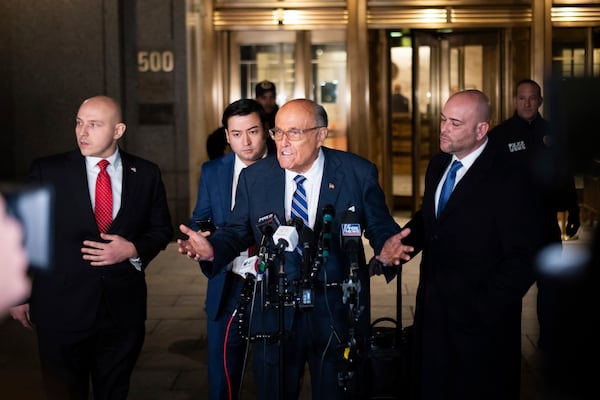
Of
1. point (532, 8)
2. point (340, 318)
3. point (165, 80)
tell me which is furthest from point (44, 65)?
point (340, 318)

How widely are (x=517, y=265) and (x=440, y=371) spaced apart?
0.75m

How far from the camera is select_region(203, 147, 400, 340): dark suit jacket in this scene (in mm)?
4438

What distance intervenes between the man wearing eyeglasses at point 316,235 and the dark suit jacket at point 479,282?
338 mm

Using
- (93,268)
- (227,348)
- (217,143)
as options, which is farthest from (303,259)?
(217,143)

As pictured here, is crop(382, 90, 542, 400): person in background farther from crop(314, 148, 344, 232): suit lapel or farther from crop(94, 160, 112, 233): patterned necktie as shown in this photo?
crop(94, 160, 112, 233): patterned necktie

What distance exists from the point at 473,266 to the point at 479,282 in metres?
0.08

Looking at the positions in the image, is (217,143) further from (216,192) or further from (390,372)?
(390,372)

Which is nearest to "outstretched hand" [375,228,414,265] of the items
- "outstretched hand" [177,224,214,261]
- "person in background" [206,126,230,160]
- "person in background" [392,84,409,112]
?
"outstretched hand" [177,224,214,261]

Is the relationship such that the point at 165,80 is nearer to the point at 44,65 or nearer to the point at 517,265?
the point at 44,65

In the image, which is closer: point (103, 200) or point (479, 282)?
point (479, 282)

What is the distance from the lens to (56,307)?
4730 millimetres

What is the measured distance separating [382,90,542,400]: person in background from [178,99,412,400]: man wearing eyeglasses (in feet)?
1.04

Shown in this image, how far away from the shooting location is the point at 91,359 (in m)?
4.95

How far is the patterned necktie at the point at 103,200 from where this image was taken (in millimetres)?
4848
